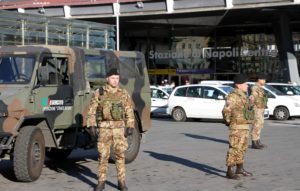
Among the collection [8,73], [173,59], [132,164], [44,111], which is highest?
[173,59]

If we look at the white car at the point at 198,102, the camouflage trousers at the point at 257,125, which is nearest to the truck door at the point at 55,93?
the camouflage trousers at the point at 257,125

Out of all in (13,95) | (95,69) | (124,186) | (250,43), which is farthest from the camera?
(250,43)

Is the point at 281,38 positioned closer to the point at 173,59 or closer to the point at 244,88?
the point at 173,59

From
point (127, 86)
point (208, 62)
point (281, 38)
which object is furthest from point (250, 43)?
point (127, 86)

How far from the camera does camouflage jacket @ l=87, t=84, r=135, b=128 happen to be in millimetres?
8070

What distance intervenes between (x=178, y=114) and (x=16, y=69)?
15.1 meters

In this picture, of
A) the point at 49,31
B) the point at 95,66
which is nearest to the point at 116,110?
the point at 95,66

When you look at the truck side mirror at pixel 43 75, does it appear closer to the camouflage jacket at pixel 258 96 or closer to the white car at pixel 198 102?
the camouflage jacket at pixel 258 96

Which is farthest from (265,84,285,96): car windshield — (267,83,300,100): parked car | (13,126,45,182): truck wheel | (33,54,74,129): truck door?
(13,126,45,182): truck wheel

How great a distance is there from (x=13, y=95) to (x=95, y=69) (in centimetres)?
232

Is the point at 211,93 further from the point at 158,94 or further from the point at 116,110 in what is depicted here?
the point at 116,110

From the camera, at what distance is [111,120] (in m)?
8.12

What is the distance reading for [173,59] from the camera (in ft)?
163

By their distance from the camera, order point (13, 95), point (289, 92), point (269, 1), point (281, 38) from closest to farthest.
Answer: point (13, 95), point (289, 92), point (269, 1), point (281, 38)
